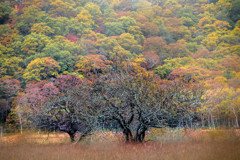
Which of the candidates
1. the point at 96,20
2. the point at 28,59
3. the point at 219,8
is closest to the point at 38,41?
the point at 28,59

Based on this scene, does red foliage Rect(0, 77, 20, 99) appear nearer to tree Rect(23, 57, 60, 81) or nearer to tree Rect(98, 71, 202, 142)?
tree Rect(23, 57, 60, 81)

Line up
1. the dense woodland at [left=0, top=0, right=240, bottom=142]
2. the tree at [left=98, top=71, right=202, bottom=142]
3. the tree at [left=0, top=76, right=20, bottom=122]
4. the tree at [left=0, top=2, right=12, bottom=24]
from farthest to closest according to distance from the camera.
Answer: the tree at [left=0, top=2, right=12, bottom=24]
the tree at [left=0, top=76, right=20, bottom=122]
the dense woodland at [left=0, top=0, right=240, bottom=142]
the tree at [left=98, top=71, right=202, bottom=142]

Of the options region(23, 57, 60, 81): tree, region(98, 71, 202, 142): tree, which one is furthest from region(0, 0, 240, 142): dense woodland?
region(23, 57, 60, 81): tree

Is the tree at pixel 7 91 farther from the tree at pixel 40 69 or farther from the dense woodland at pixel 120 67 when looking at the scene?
the tree at pixel 40 69

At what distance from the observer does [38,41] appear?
35.7 metres

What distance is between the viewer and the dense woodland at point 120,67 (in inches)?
304

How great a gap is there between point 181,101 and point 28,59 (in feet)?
102

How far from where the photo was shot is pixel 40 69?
95.9ft

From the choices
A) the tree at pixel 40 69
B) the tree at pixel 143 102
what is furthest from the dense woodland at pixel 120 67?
the tree at pixel 40 69

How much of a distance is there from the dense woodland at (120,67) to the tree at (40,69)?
0.50 feet

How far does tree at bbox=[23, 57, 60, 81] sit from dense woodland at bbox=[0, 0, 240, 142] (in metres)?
0.15

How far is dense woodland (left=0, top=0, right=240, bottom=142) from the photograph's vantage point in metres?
7.71

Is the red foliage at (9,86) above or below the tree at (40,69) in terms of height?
below

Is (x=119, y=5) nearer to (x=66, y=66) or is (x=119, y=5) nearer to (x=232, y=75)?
(x=66, y=66)
